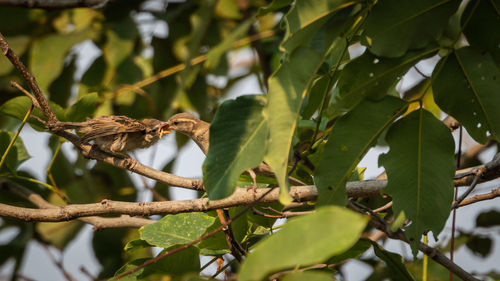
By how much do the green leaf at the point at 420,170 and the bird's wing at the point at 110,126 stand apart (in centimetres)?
154

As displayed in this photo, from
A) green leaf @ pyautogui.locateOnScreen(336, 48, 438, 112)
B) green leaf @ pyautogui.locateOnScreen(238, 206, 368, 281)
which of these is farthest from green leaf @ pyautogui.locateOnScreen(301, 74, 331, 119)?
green leaf @ pyautogui.locateOnScreen(238, 206, 368, 281)

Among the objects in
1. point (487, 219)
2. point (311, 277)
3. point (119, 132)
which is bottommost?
point (487, 219)

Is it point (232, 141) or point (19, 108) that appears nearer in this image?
point (232, 141)

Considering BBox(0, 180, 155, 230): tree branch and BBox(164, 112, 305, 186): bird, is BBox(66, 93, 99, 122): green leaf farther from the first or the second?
BBox(164, 112, 305, 186): bird

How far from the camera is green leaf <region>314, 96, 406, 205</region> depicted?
6.08 feet

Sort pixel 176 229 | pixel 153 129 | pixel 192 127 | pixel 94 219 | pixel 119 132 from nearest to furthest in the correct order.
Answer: pixel 176 229 → pixel 94 219 → pixel 119 132 → pixel 153 129 → pixel 192 127

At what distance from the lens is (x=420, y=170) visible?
1907mm

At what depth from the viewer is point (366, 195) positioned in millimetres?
2090

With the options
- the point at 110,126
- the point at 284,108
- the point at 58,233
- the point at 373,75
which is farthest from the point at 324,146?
the point at 58,233

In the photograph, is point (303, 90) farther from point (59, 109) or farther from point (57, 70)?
point (57, 70)

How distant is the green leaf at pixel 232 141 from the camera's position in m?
1.58

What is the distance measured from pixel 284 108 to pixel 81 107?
1.56 meters

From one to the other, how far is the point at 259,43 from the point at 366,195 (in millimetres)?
2551

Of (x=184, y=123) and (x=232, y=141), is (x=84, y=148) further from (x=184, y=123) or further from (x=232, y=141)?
(x=184, y=123)
